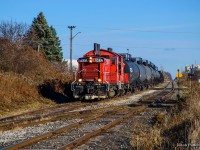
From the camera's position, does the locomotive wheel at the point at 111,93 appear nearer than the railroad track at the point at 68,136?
No

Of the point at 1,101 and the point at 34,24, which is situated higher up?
the point at 34,24

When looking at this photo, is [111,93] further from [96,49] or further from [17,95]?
[17,95]

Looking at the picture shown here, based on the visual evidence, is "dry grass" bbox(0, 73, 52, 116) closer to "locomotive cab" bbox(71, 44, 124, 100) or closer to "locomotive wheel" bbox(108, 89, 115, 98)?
"locomotive cab" bbox(71, 44, 124, 100)

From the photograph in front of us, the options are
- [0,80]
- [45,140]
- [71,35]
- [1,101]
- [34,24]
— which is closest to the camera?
[45,140]

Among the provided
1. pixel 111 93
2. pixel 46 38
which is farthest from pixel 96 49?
pixel 46 38

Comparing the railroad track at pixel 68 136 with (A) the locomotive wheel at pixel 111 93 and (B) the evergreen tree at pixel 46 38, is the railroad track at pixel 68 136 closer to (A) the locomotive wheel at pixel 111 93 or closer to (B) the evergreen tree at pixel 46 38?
(A) the locomotive wheel at pixel 111 93

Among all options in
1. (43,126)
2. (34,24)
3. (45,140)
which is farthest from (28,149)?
(34,24)

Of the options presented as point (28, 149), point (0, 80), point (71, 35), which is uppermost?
point (71, 35)

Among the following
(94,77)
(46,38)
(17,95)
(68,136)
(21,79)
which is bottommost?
(68,136)

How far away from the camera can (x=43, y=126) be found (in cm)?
1291

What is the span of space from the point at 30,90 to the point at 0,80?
2.68 metres

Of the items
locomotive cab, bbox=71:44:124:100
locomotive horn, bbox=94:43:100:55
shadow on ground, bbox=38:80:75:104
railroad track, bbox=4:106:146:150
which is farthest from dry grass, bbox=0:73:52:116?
railroad track, bbox=4:106:146:150

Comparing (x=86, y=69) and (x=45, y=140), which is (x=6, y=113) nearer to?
(x=86, y=69)

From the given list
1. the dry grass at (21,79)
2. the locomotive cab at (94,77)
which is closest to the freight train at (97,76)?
the locomotive cab at (94,77)
